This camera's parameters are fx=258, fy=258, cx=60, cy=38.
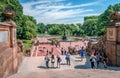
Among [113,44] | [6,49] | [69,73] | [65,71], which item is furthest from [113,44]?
[6,49]

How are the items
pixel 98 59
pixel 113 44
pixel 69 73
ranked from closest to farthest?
pixel 69 73
pixel 113 44
pixel 98 59

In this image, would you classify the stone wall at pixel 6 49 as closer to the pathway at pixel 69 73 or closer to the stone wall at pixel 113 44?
the pathway at pixel 69 73

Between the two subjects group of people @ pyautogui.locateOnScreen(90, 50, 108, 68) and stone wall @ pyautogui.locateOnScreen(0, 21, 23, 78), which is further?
group of people @ pyautogui.locateOnScreen(90, 50, 108, 68)

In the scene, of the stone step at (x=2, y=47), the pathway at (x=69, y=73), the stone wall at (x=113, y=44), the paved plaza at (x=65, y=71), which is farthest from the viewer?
the stone wall at (x=113, y=44)

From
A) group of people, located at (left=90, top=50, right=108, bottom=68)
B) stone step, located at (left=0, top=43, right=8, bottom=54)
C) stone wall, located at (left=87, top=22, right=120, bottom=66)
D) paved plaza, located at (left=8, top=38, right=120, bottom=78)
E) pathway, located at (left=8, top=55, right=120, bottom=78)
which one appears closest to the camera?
pathway, located at (left=8, top=55, right=120, bottom=78)

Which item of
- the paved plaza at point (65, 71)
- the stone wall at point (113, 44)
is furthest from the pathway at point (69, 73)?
the stone wall at point (113, 44)

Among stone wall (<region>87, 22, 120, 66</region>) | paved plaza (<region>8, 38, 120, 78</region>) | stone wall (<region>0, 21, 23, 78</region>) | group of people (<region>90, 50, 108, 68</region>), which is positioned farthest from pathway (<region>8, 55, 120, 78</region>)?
group of people (<region>90, 50, 108, 68</region>)

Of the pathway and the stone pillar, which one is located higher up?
the stone pillar

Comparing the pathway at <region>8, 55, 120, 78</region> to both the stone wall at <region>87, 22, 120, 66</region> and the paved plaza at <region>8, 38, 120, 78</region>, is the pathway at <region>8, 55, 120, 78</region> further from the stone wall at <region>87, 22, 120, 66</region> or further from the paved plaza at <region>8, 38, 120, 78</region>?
the stone wall at <region>87, 22, 120, 66</region>

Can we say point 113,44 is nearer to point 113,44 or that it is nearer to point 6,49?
point 113,44

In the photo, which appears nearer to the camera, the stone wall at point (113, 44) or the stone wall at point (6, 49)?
the stone wall at point (6, 49)

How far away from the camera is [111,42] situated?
18625mm

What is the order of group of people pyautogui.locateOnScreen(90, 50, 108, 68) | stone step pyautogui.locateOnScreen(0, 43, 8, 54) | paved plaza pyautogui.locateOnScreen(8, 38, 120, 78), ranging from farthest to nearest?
group of people pyautogui.locateOnScreen(90, 50, 108, 68) → stone step pyautogui.locateOnScreen(0, 43, 8, 54) → paved plaza pyautogui.locateOnScreen(8, 38, 120, 78)

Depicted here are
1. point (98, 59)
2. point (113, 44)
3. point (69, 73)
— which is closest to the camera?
point (69, 73)
